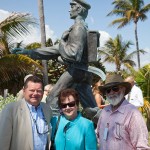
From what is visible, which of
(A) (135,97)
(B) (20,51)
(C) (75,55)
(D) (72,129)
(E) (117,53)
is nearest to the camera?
(D) (72,129)

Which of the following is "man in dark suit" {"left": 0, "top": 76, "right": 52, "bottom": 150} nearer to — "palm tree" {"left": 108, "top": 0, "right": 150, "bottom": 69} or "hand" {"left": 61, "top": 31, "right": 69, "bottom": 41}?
"hand" {"left": 61, "top": 31, "right": 69, "bottom": 41}

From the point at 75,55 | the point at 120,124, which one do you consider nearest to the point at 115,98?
the point at 120,124

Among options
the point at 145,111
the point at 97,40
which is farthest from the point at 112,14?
the point at 97,40

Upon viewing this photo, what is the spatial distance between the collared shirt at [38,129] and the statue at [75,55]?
2299mm

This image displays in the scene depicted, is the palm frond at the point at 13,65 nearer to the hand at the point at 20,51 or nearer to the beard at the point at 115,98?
the hand at the point at 20,51

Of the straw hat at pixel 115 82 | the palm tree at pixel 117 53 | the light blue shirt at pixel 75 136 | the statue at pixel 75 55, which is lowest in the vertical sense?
the light blue shirt at pixel 75 136

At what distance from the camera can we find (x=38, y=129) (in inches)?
129

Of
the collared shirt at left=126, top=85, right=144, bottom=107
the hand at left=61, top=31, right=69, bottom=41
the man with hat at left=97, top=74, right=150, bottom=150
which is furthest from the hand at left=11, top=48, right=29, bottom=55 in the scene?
the man with hat at left=97, top=74, right=150, bottom=150

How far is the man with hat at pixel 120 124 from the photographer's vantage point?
3000 millimetres

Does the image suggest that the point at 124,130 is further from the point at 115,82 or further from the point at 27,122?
the point at 27,122

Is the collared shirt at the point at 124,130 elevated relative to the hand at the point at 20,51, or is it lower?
lower

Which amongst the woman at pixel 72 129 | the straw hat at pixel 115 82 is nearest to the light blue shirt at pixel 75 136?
the woman at pixel 72 129

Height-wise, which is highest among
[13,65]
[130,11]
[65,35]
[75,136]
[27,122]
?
[130,11]

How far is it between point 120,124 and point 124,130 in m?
0.06
